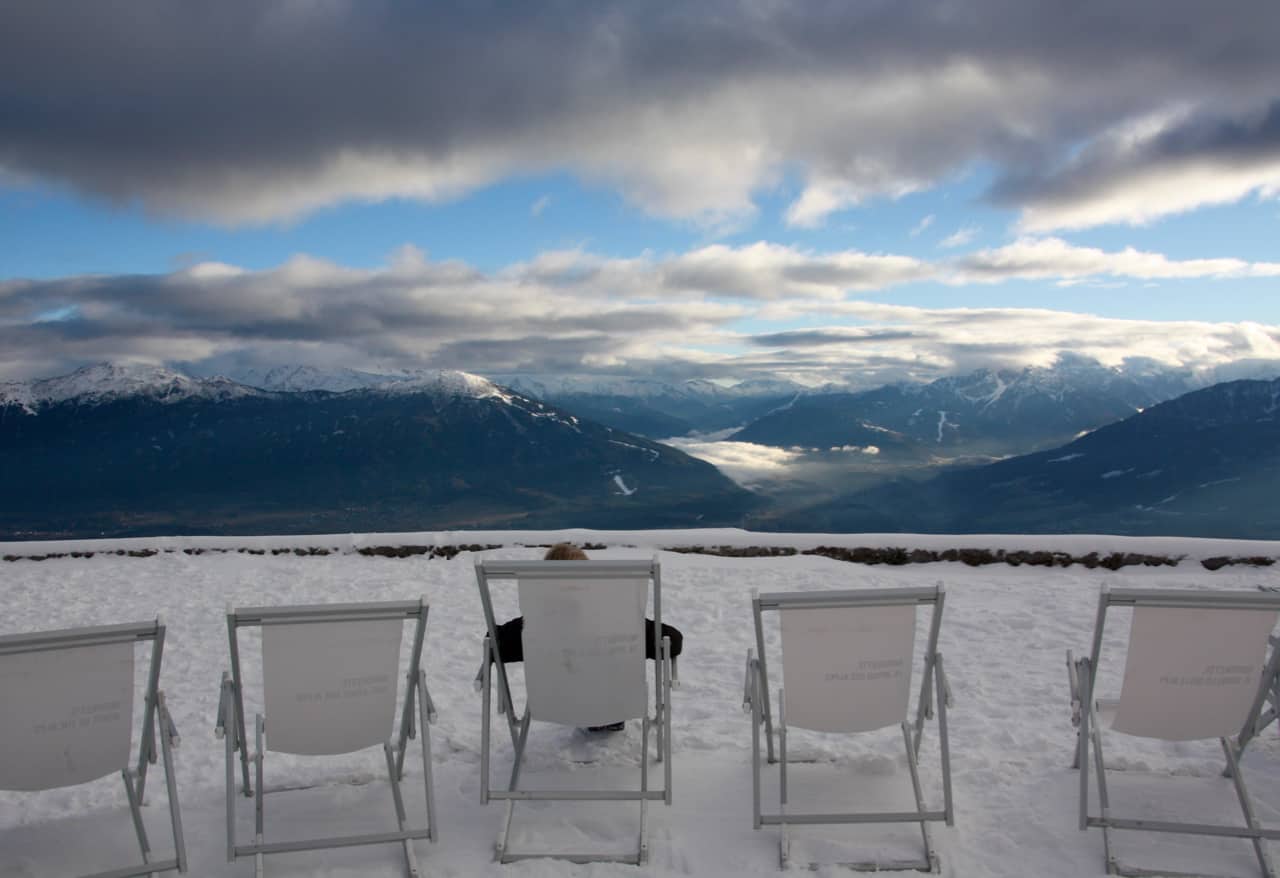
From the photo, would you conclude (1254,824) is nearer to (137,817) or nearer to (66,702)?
(137,817)

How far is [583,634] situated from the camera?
3.45m

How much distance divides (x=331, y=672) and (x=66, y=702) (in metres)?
0.90

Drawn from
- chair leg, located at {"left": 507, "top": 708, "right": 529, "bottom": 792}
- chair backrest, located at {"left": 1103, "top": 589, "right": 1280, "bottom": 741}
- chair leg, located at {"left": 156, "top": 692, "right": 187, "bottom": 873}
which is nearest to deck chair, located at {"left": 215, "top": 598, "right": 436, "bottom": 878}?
chair leg, located at {"left": 156, "top": 692, "right": 187, "bottom": 873}

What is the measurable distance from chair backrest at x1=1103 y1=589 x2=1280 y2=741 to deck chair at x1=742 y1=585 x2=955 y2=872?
73 cm

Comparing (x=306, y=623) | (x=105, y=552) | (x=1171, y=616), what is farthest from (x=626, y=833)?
(x=105, y=552)

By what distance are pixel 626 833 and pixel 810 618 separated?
4.04 feet

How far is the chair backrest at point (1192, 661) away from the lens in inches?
122

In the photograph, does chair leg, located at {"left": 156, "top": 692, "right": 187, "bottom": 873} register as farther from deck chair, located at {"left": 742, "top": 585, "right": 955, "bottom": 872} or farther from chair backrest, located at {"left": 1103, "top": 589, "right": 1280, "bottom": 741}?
chair backrest, located at {"left": 1103, "top": 589, "right": 1280, "bottom": 741}

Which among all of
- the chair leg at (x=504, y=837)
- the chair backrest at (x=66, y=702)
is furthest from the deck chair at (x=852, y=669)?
the chair backrest at (x=66, y=702)

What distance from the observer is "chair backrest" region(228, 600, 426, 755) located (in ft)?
10.3

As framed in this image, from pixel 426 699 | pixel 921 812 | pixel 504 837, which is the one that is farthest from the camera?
pixel 426 699

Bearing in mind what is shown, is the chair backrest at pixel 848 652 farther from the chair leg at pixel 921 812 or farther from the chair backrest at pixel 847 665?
the chair leg at pixel 921 812

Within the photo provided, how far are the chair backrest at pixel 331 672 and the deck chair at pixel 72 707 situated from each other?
0.37 m

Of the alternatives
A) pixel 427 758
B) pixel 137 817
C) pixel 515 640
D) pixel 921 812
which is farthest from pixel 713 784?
pixel 137 817
